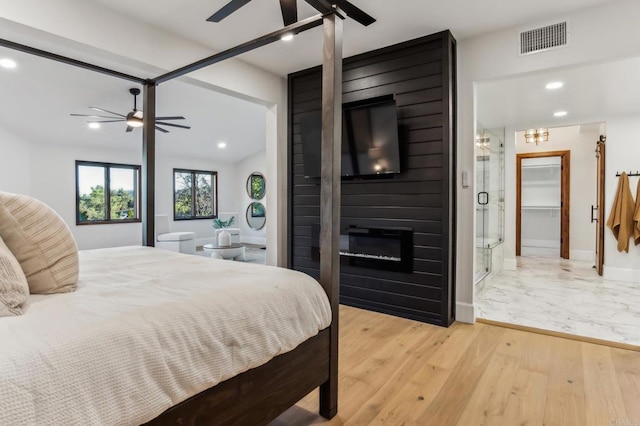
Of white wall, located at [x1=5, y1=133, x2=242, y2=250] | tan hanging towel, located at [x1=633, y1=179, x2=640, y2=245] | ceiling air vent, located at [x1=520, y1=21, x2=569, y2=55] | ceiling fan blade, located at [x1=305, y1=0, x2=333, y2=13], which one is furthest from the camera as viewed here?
white wall, located at [x1=5, y1=133, x2=242, y2=250]

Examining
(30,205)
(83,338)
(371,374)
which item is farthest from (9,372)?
(371,374)

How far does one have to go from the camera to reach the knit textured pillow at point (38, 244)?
1239 millimetres

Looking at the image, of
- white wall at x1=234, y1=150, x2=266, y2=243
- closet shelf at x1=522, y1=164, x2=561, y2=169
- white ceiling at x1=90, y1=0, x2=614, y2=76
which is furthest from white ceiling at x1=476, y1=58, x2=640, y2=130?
white wall at x1=234, y1=150, x2=266, y2=243

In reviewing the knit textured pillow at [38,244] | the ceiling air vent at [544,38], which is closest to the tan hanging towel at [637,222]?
the ceiling air vent at [544,38]

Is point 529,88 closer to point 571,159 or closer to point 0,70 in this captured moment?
point 571,159

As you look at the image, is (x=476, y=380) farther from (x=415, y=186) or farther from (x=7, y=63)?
(x=7, y=63)

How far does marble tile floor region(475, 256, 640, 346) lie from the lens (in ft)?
9.73

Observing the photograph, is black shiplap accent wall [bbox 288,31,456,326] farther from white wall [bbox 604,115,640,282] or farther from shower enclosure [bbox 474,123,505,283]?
white wall [bbox 604,115,640,282]

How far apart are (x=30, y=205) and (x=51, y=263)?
0.25 metres

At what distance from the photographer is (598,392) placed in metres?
1.96

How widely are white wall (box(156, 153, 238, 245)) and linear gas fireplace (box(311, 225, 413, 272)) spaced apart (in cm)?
608

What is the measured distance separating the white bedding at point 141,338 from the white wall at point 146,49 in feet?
5.55

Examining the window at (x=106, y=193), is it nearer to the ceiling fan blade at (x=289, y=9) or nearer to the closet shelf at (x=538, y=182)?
the ceiling fan blade at (x=289, y=9)

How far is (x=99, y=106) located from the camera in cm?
525
